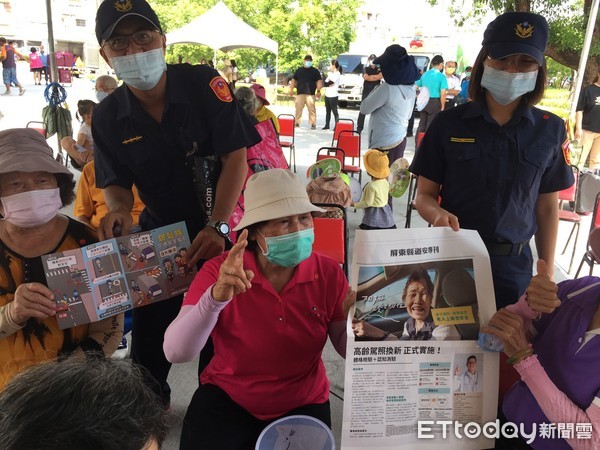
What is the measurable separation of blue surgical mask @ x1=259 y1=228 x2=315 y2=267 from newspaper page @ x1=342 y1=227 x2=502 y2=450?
0.28m

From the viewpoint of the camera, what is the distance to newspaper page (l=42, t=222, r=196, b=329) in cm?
146

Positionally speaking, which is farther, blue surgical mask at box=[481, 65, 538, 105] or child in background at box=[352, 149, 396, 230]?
child in background at box=[352, 149, 396, 230]

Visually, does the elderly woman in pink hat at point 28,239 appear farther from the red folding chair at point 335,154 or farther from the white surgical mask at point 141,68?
the red folding chair at point 335,154

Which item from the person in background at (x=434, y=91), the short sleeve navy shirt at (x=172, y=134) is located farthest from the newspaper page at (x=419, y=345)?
the person in background at (x=434, y=91)

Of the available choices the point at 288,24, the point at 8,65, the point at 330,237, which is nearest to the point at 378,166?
A: the point at 330,237

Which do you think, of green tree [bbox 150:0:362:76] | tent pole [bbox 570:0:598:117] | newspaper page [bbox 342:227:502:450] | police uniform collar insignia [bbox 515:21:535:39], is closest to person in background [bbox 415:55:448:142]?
tent pole [bbox 570:0:598:117]

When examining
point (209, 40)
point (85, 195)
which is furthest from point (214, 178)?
point (209, 40)

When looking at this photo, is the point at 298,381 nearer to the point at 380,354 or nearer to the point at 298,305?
the point at 298,305

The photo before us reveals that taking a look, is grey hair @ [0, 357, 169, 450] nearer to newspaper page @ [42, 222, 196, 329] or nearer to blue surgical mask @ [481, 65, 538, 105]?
newspaper page @ [42, 222, 196, 329]

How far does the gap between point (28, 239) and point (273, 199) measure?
2.90 feet

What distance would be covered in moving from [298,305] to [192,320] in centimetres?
36

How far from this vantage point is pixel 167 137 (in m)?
1.73

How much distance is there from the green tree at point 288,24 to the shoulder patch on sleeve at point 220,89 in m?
18.8

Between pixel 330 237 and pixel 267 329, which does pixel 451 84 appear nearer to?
pixel 330 237
